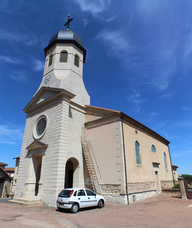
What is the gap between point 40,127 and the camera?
15.5 m

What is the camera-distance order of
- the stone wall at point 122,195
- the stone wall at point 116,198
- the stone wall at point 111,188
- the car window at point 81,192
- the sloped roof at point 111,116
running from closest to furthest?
the car window at point 81,192, the stone wall at point 116,198, the stone wall at point 122,195, the stone wall at point 111,188, the sloped roof at point 111,116

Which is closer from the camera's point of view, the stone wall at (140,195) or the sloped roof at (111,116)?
the stone wall at (140,195)

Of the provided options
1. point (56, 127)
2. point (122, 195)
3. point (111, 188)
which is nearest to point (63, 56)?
point (56, 127)

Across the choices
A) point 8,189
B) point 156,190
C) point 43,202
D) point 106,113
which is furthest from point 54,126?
point 8,189

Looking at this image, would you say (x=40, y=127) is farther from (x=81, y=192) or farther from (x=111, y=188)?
(x=111, y=188)

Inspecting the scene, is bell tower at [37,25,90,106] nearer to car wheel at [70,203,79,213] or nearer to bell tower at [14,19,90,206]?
bell tower at [14,19,90,206]

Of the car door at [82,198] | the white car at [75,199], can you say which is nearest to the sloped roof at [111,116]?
the white car at [75,199]

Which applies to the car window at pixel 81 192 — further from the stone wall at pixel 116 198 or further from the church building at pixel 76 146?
the stone wall at pixel 116 198

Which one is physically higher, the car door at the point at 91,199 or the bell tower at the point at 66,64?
the bell tower at the point at 66,64

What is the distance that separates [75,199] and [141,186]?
7514mm

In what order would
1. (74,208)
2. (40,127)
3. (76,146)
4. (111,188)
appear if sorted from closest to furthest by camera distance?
(74,208) < (111,188) < (76,146) < (40,127)

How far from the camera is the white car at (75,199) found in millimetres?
8781

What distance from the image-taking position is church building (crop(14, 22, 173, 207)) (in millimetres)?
12375

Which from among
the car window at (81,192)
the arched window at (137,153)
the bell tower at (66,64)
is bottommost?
the car window at (81,192)
